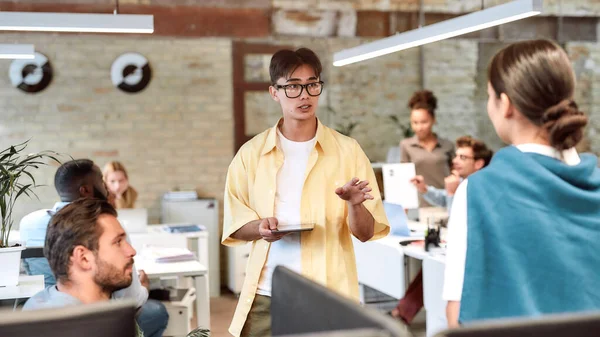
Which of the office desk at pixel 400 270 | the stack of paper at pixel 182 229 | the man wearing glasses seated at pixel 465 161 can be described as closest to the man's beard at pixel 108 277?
the office desk at pixel 400 270

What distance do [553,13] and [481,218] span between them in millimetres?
7821

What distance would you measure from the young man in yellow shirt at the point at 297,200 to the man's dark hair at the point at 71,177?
146 centimetres

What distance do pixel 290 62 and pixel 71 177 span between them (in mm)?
1761

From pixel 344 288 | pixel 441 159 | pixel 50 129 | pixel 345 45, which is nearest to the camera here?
pixel 344 288

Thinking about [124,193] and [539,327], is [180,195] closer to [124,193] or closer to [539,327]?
[124,193]

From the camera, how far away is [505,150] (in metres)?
1.53

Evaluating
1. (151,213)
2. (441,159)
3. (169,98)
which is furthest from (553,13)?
(151,213)

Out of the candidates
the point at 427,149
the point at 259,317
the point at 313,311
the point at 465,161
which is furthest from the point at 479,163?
the point at 313,311

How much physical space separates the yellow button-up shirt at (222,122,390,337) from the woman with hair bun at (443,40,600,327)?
1.13m

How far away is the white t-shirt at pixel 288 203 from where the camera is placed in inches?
104

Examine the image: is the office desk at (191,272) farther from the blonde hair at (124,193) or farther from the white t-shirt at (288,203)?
the white t-shirt at (288,203)

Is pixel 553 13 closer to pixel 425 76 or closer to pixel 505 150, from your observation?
pixel 425 76

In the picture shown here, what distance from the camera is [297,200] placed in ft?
8.80

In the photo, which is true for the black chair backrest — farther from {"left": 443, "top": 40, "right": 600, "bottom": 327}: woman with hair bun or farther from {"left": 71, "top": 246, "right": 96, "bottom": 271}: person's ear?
{"left": 443, "top": 40, "right": 600, "bottom": 327}: woman with hair bun
